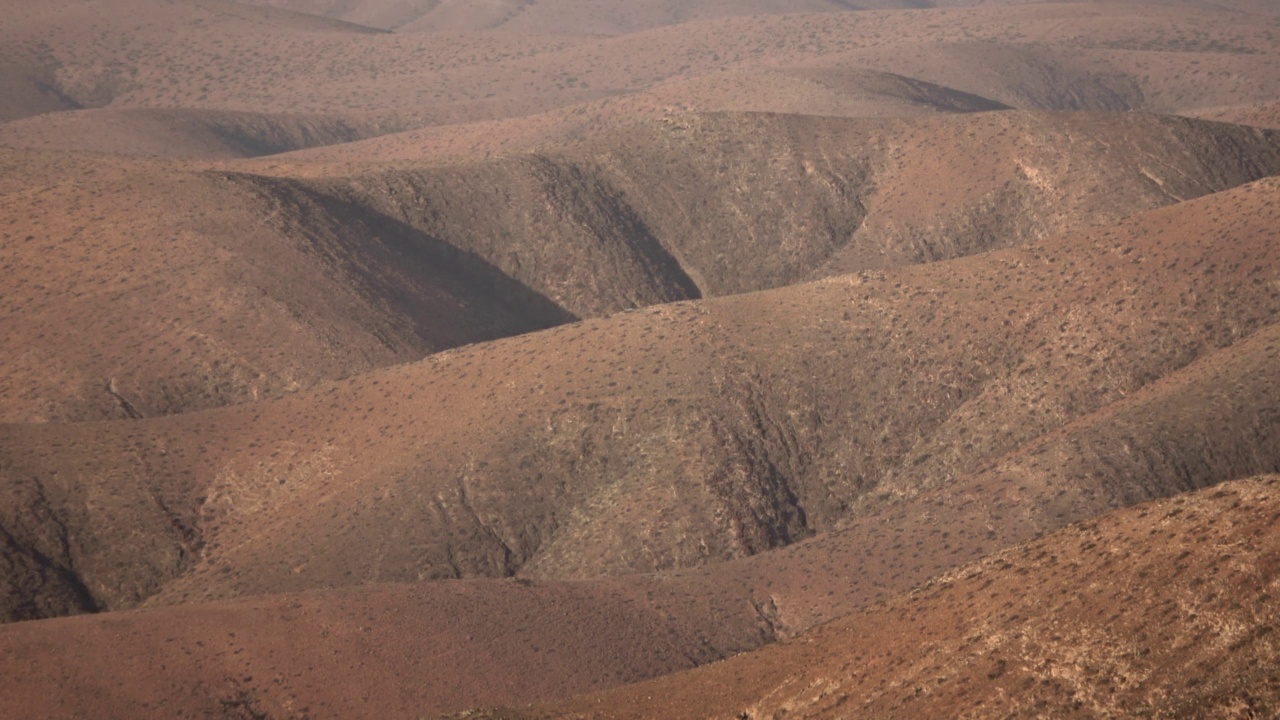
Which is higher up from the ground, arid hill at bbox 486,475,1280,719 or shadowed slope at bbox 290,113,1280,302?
arid hill at bbox 486,475,1280,719

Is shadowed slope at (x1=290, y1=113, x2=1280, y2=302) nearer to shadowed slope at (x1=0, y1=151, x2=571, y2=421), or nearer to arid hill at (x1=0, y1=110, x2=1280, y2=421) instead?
arid hill at (x1=0, y1=110, x2=1280, y2=421)

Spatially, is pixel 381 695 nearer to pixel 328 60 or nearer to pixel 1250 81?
pixel 1250 81

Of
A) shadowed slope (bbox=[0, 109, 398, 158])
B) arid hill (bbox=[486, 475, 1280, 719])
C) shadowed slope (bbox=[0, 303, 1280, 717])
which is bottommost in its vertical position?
shadowed slope (bbox=[0, 109, 398, 158])

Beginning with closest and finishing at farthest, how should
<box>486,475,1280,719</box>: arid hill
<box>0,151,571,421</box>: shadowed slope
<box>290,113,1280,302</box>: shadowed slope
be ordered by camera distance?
<box>486,475,1280,719</box>: arid hill < <box>0,151,571,421</box>: shadowed slope < <box>290,113,1280,302</box>: shadowed slope

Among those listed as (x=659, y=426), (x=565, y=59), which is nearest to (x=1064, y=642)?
(x=659, y=426)

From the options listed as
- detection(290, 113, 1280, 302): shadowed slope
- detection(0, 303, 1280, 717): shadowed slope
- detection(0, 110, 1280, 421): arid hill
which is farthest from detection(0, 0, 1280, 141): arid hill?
detection(0, 303, 1280, 717): shadowed slope

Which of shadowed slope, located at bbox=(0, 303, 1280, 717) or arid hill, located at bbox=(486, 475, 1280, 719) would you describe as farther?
shadowed slope, located at bbox=(0, 303, 1280, 717)

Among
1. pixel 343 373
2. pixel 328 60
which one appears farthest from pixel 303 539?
pixel 328 60

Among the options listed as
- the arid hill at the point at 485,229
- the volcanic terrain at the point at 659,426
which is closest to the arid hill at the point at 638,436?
the volcanic terrain at the point at 659,426

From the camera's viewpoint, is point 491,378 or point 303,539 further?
point 491,378

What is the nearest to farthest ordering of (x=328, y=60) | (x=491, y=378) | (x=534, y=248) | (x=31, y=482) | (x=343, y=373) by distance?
(x=31, y=482)
(x=491, y=378)
(x=343, y=373)
(x=534, y=248)
(x=328, y=60)

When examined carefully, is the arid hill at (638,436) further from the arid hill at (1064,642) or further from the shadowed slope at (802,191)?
the shadowed slope at (802,191)
